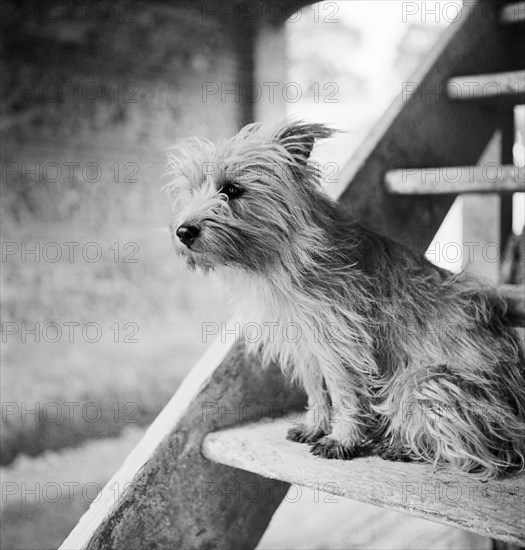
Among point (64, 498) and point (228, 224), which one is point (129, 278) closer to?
point (64, 498)

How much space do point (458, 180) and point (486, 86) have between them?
374mm

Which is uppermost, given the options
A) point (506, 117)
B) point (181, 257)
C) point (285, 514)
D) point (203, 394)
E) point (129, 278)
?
point (506, 117)

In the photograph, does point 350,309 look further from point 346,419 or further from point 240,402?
point 240,402

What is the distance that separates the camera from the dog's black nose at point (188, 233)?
113cm

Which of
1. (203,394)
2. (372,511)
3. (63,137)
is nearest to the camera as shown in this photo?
(203,394)

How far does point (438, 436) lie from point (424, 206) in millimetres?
732

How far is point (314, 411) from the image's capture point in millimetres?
1316

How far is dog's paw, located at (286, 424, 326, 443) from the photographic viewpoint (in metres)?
1.29

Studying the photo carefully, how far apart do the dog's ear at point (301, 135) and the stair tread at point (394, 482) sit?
1.90 feet

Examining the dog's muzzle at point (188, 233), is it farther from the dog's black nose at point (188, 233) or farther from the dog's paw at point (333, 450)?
the dog's paw at point (333, 450)

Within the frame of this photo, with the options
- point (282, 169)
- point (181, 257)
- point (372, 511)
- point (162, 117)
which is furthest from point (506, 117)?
point (162, 117)

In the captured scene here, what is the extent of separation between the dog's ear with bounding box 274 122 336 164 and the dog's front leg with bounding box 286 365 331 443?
44cm

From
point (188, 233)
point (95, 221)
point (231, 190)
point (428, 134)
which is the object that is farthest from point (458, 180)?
point (95, 221)

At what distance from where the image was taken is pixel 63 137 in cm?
344
